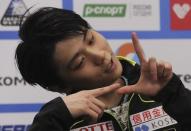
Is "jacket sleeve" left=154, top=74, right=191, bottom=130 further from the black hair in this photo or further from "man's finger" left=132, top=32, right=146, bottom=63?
the black hair

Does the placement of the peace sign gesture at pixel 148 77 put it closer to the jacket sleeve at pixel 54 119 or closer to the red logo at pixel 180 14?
the jacket sleeve at pixel 54 119

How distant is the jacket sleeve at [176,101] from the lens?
73 centimetres

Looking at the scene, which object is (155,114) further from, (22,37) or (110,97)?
(22,37)

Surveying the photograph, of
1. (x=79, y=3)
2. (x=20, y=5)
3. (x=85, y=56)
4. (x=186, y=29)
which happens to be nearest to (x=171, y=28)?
(x=186, y=29)

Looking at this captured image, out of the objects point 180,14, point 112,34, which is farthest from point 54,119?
point 180,14

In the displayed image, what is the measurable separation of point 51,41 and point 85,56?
7 cm

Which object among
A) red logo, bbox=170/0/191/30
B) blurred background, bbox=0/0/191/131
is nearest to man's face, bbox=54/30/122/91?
blurred background, bbox=0/0/191/131

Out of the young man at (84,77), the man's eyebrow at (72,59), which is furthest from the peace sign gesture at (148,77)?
the man's eyebrow at (72,59)

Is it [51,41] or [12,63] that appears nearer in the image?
[51,41]

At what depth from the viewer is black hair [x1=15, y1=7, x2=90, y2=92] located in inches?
29.5

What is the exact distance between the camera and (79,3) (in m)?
1.20

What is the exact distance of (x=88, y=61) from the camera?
2.46ft

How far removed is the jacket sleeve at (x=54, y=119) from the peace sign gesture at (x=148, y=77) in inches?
4.0

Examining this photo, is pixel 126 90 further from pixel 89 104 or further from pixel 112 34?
pixel 112 34
